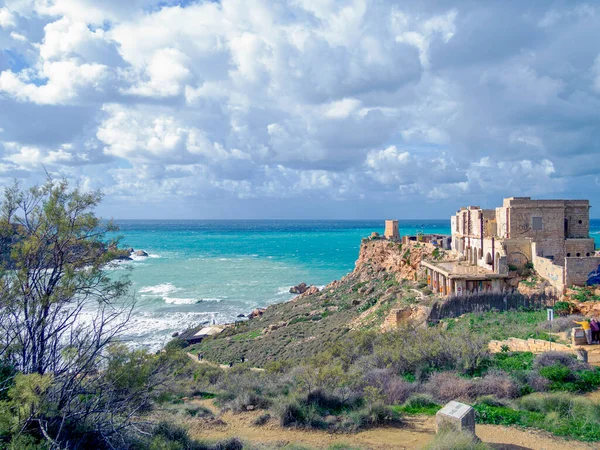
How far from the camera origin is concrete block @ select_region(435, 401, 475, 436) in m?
7.11

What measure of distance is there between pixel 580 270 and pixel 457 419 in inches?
630

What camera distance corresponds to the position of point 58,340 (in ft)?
23.6

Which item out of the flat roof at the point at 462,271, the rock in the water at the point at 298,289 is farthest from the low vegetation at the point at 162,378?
the rock in the water at the point at 298,289

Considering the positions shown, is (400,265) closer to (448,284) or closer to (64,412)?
(448,284)

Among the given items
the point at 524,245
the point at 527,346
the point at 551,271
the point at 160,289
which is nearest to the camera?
the point at 527,346

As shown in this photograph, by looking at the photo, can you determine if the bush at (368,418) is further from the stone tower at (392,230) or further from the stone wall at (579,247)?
the stone tower at (392,230)

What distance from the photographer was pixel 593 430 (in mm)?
7832

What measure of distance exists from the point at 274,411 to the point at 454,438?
13.8 feet

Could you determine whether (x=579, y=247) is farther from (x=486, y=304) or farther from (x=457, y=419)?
(x=457, y=419)

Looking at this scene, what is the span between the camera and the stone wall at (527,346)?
12805 mm

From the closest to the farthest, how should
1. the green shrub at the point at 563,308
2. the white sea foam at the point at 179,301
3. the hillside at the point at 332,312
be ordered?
the green shrub at the point at 563,308 < the hillside at the point at 332,312 < the white sea foam at the point at 179,301

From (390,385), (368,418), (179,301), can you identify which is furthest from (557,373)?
(179,301)

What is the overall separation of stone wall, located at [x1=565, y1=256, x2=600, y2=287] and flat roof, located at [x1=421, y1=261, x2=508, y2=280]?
139 inches

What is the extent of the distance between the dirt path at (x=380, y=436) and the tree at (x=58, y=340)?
2502 millimetres
